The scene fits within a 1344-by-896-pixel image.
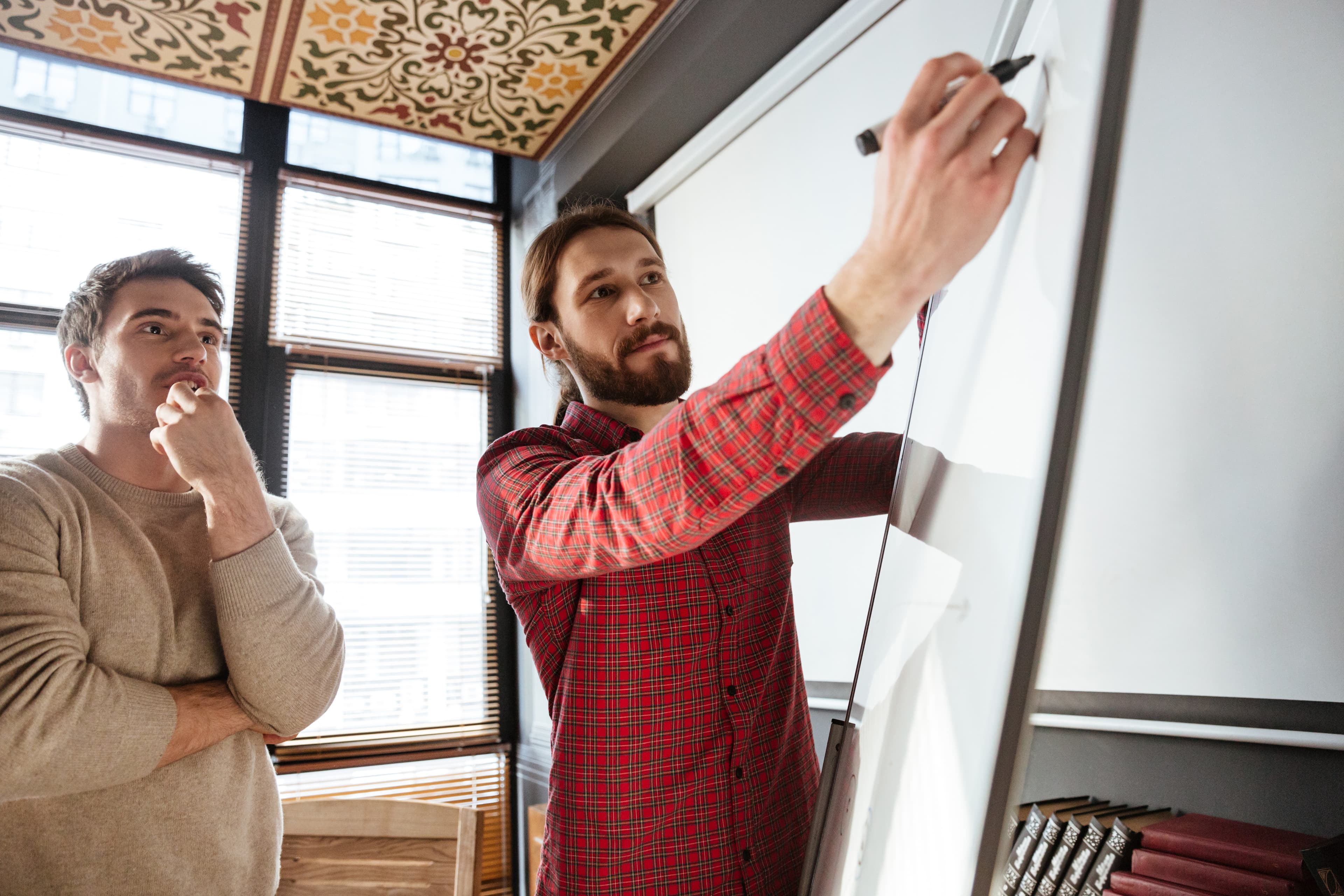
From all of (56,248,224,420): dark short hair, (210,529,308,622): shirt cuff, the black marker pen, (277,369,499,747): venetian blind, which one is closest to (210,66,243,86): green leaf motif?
(277,369,499,747): venetian blind

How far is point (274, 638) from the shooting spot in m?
1.07

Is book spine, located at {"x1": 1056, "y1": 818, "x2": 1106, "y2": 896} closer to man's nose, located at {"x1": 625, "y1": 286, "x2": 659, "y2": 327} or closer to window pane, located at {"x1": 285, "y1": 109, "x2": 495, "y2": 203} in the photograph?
man's nose, located at {"x1": 625, "y1": 286, "x2": 659, "y2": 327}

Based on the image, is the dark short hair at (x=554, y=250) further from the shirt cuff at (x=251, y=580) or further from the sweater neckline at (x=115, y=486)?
the sweater neckline at (x=115, y=486)

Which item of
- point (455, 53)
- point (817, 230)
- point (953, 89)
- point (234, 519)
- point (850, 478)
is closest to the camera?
point (953, 89)

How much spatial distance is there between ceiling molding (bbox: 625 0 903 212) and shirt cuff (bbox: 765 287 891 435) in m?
1.58

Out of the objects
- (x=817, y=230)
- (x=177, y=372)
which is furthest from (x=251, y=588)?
(x=817, y=230)

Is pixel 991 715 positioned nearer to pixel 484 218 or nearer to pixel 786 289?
pixel 786 289

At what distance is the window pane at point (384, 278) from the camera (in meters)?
3.08

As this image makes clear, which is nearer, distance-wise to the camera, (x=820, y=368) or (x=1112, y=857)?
(x=1112, y=857)

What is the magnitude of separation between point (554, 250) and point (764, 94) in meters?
1.21

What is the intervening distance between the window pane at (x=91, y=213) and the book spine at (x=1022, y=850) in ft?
10.1

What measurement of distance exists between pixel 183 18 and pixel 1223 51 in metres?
3.03

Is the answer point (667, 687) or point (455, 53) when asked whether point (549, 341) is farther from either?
point (455, 53)

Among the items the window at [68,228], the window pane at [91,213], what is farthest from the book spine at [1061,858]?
the window pane at [91,213]
